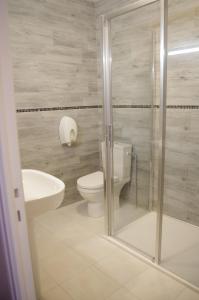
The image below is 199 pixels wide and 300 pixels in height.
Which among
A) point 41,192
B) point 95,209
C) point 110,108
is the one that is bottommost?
point 95,209

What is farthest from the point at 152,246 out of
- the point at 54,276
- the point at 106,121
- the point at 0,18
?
the point at 0,18

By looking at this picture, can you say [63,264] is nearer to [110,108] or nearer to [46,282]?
[46,282]

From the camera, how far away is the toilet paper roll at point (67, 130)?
9.28 ft

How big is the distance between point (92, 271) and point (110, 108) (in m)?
1.40

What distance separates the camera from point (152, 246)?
7.20ft

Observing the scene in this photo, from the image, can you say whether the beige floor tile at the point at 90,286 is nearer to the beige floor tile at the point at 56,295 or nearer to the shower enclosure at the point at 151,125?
the beige floor tile at the point at 56,295

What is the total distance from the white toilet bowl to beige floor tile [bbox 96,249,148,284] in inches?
24.4

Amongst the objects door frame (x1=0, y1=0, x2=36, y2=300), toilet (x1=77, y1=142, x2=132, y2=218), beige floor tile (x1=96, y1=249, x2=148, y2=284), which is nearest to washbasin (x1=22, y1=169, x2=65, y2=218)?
door frame (x1=0, y1=0, x2=36, y2=300)

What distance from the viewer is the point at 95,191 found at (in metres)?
2.62

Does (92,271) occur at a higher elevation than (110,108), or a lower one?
lower

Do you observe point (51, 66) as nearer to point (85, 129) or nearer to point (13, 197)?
point (85, 129)

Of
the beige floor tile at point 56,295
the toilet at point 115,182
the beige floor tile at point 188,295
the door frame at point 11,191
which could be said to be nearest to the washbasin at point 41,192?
the door frame at point 11,191

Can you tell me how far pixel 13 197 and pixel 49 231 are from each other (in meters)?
1.71

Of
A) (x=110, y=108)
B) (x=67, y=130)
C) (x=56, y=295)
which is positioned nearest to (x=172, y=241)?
(x=56, y=295)
